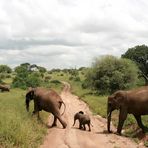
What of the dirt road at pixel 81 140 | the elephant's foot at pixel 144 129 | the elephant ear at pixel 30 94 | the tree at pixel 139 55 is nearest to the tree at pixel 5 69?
the tree at pixel 139 55

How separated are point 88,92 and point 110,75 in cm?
485

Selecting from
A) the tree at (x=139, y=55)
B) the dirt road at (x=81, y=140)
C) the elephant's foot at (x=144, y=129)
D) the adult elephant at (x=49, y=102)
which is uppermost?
the tree at (x=139, y=55)

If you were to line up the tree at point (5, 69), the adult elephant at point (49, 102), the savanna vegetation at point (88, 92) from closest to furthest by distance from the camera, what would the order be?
1. the savanna vegetation at point (88, 92)
2. the adult elephant at point (49, 102)
3. the tree at point (5, 69)

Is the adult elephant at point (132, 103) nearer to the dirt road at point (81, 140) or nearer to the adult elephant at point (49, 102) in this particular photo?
the dirt road at point (81, 140)

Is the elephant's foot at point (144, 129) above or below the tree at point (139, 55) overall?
below

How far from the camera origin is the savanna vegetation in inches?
635

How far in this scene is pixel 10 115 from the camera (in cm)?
1784

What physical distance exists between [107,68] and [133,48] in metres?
37.3

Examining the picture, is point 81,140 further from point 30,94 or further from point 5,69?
point 5,69

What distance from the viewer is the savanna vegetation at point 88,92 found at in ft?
53.0

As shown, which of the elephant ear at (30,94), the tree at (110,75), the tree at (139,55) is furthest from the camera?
the tree at (139,55)

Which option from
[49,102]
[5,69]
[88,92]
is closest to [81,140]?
[49,102]

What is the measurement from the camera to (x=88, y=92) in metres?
59.4

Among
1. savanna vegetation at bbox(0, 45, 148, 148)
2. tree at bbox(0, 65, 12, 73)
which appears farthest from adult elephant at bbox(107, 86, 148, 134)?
tree at bbox(0, 65, 12, 73)
